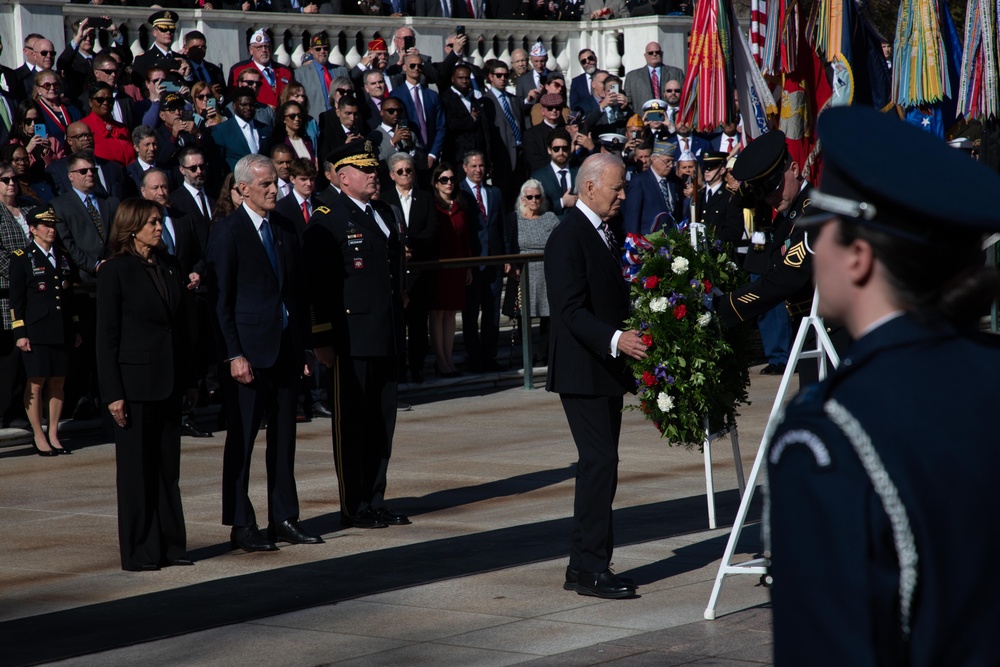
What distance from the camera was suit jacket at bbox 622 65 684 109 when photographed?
68.7ft

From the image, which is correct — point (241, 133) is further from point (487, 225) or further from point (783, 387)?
point (783, 387)

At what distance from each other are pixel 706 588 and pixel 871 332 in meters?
5.47

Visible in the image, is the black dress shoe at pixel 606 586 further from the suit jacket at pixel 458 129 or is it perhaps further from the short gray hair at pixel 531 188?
the suit jacket at pixel 458 129

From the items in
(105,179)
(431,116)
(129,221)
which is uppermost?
(431,116)

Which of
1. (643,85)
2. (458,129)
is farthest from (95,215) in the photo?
(643,85)

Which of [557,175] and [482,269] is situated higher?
[557,175]

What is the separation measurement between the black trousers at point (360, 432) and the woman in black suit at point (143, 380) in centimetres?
114

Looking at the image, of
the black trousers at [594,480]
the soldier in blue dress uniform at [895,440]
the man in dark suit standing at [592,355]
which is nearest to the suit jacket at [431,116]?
the man in dark suit standing at [592,355]

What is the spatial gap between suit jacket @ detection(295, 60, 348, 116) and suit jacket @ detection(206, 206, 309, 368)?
29.9 feet

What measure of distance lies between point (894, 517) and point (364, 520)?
7418 millimetres

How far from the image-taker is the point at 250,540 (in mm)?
8594

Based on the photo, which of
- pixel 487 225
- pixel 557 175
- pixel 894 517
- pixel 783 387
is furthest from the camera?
pixel 557 175

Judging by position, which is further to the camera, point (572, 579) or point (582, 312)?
point (572, 579)

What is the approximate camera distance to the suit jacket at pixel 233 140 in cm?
1466
